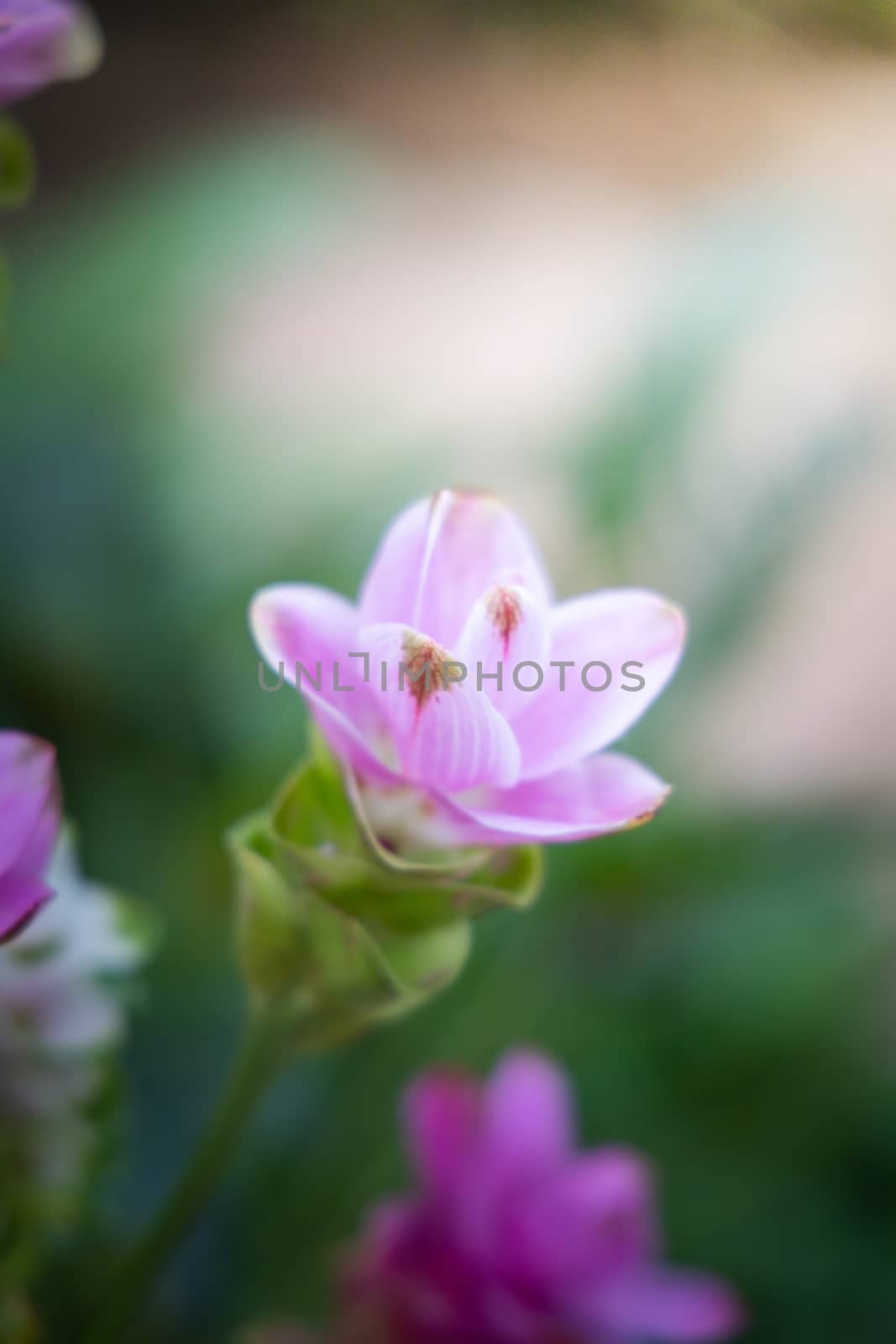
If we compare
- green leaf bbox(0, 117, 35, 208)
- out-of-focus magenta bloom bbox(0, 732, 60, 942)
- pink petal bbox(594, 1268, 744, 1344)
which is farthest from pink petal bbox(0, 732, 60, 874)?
pink petal bbox(594, 1268, 744, 1344)

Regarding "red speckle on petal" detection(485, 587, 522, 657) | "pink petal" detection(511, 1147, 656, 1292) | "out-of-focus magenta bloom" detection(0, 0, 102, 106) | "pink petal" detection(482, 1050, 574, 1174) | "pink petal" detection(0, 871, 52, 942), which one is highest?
"out-of-focus magenta bloom" detection(0, 0, 102, 106)

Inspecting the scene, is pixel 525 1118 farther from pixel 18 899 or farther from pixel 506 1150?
pixel 18 899

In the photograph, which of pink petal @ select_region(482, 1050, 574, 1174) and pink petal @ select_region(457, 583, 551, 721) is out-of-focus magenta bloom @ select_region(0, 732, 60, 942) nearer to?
pink petal @ select_region(457, 583, 551, 721)

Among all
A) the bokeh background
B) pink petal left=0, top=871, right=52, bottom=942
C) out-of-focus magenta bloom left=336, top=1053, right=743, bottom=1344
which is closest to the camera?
pink petal left=0, top=871, right=52, bottom=942

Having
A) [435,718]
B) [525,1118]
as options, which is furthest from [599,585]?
[435,718]

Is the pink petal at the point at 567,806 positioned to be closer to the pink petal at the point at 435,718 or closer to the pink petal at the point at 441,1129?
the pink petal at the point at 435,718

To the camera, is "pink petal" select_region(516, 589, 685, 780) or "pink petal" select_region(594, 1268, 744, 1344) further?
"pink petal" select_region(594, 1268, 744, 1344)

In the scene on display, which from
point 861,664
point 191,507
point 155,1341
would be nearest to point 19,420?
point 191,507
